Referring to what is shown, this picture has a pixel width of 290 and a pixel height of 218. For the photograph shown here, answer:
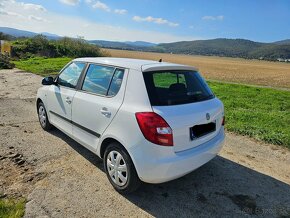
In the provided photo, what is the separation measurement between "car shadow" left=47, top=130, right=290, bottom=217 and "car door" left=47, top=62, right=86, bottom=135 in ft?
Result: 3.08

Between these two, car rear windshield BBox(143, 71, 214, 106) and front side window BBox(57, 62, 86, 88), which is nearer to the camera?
car rear windshield BBox(143, 71, 214, 106)

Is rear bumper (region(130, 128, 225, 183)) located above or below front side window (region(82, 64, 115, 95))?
below

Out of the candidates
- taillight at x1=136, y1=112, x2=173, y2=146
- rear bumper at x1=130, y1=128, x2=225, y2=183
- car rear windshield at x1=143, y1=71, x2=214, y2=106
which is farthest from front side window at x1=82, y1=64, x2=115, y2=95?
rear bumper at x1=130, y1=128, x2=225, y2=183

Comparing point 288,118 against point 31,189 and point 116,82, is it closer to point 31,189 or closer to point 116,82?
point 116,82

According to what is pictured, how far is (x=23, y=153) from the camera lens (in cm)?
464

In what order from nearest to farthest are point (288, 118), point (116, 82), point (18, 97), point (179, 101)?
1. point (179, 101)
2. point (116, 82)
3. point (288, 118)
4. point (18, 97)

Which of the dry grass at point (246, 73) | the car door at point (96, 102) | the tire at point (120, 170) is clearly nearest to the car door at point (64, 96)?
the car door at point (96, 102)

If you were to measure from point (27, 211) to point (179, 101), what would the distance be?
7.34 feet

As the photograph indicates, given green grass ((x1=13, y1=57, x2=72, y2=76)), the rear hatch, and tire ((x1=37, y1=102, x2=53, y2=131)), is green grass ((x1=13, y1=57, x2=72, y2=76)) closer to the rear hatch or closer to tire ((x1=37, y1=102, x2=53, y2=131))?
tire ((x1=37, y1=102, x2=53, y2=131))

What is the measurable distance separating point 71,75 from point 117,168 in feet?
6.68

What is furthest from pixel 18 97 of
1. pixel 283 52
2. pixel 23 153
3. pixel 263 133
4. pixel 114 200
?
pixel 283 52

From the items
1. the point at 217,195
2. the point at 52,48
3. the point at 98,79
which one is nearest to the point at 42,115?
the point at 98,79

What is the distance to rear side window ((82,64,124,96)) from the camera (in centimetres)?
358

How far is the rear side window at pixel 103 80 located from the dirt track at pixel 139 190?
129 cm
